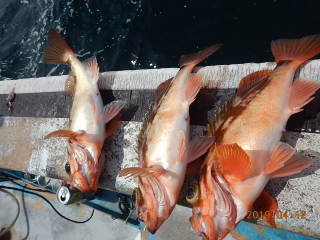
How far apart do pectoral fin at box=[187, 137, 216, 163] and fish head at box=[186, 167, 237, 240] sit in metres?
0.27

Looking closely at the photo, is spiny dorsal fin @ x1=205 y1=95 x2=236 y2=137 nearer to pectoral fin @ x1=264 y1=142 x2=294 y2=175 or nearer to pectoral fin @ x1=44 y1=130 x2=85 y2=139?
pectoral fin @ x1=264 y1=142 x2=294 y2=175

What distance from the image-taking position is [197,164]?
2.37m

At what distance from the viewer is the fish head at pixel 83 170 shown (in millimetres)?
2711

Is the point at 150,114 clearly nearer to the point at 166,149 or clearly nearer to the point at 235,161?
the point at 166,149

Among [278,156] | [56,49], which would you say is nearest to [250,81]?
[278,156]

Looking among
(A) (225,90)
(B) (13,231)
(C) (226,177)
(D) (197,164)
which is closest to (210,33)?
(A) (225,90)

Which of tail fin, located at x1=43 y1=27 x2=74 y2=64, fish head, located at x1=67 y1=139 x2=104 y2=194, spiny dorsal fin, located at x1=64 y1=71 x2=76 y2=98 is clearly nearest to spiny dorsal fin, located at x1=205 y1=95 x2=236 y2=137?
fish head, located at x1=67 y1=139 x2=104 y2=194

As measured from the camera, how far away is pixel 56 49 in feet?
11.5

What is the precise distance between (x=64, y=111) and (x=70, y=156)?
3.81ft

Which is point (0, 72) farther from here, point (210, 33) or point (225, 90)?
point (225, 90)

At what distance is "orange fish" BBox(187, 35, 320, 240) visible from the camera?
5.86ft

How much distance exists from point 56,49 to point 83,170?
202 centimetres

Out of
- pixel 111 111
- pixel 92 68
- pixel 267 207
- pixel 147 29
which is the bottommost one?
pixel 267 207

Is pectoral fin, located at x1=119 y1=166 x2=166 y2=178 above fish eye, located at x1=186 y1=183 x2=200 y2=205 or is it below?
above
